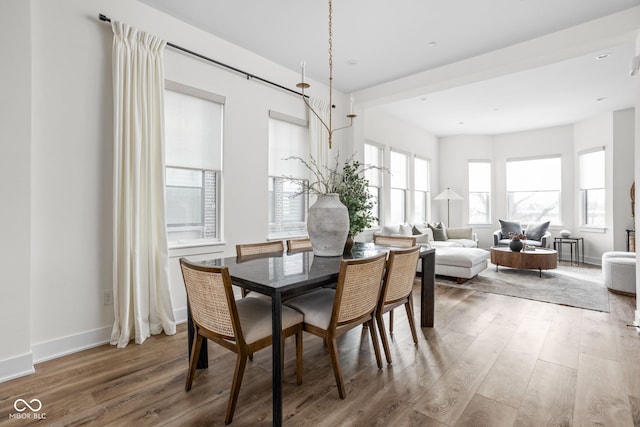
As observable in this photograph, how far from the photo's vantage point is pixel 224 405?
183 centimetres

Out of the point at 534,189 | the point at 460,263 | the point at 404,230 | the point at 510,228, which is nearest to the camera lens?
the point at 460,263

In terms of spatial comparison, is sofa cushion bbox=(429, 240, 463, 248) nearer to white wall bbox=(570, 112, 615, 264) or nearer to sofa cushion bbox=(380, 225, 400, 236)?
sofa cushion bbox=(380, 225, 400, 236)

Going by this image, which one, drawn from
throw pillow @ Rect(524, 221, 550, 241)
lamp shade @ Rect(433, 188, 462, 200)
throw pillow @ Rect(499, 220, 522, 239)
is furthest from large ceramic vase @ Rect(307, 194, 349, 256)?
throw pillow @ Rect(524, 221, 550, 241)

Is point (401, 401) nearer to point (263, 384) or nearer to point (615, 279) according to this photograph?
point (263, 384)

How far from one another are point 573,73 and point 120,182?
568cm

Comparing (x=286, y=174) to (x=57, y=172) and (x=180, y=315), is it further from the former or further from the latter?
(x=57, y=172)

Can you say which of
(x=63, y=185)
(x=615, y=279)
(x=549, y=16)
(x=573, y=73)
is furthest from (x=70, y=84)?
(x=615, y=279)

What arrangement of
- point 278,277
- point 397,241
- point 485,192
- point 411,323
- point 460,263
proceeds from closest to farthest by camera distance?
point 278,277 → point 411,323 → point 397,241 → point 460,263 → point 485,192

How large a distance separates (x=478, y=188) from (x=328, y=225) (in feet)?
23.3

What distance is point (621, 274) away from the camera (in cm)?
420

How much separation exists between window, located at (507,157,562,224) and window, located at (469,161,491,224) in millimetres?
446

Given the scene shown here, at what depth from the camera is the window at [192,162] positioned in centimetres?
318

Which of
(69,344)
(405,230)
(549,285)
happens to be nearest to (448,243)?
(405,230)

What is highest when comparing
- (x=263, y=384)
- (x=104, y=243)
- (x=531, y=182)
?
(x=531, y=182)
